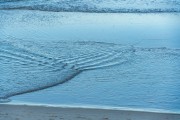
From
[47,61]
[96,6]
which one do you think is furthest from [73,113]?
[96,6]

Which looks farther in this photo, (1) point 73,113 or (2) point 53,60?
(2) point 53,60

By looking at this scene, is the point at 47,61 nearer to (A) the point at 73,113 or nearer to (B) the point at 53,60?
(B) the point at 53,60

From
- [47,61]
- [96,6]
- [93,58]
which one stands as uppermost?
[96,6]

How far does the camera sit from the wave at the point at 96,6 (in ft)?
35.4

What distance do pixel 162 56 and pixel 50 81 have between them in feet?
6.55

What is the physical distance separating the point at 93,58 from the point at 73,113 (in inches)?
83.9

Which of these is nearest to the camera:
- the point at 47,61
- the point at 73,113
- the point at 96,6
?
the point at 73,113

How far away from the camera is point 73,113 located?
4363 millimetres

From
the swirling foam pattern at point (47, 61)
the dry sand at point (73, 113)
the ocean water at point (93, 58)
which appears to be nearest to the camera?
the dry sand at point (73, 113)

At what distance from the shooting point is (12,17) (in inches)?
394

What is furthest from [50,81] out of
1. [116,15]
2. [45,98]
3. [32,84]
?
[116,15]

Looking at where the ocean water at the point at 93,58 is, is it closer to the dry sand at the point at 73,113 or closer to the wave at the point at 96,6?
the dry sand at the point at 73,113

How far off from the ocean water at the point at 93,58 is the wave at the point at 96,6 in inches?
16.5

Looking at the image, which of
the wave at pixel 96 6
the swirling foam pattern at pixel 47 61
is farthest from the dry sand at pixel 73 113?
the wave at pixel 96 6
